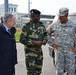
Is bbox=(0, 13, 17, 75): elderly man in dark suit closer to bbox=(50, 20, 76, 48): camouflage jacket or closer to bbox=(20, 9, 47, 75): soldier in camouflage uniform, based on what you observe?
bbox=(20, 9, 47, 75): soldier in camouflage uniform

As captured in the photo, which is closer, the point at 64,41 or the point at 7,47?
the point at 7,47

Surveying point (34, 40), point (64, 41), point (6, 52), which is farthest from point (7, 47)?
point (64, 41)

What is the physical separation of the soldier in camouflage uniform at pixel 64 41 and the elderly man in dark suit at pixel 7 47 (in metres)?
1.15

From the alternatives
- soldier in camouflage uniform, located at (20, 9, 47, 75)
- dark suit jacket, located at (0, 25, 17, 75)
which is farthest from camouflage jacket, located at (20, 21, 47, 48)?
dark suit jacket, located at (0, 25, 17, 75)

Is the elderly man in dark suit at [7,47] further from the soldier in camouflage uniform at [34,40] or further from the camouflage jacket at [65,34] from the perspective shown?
the camouflage jacket at [65,34]

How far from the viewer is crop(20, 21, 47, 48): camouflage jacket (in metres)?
5.77

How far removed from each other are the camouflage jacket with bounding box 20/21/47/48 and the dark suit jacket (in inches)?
38.0

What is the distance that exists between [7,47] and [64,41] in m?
1.36

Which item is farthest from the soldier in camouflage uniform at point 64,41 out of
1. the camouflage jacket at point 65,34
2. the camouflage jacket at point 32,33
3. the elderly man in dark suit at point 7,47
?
the elderly man in dark suit at point 7,47

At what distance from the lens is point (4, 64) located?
15.5 ft

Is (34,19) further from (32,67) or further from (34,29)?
(32,67)

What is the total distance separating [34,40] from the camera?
5777 mm

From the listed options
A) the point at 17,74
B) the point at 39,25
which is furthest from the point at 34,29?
the point at 17,74

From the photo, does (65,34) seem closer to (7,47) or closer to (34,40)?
(34,40)
